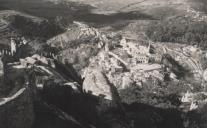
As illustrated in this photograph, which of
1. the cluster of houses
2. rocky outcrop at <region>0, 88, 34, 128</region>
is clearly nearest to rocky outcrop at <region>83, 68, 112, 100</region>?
the cluster of houses

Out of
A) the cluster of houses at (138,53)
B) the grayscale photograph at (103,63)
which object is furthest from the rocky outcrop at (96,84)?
the cluster of houses at (138,53)

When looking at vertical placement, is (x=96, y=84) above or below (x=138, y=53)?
below

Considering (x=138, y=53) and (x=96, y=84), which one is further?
(x=138, y=53)

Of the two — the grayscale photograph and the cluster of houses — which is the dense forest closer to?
the grayscale photograph

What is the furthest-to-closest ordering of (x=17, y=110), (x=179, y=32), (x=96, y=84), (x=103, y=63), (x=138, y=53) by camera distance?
(x=179, y=32), (x=138, y=53), (x=103, y=63), (x=96, y=84), (x=17, y=110)

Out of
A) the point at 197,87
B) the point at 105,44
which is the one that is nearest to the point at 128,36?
the point at 105,44

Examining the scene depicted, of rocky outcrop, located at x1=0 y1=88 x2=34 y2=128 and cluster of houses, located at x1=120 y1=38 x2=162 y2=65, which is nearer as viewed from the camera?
rocky outcrop, located at x1=0 y1=88 x2=34 y2=128

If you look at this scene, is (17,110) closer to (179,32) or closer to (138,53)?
(138,53)

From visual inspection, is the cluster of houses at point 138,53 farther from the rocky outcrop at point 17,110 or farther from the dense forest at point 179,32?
the rocky outcrop at point 17,110

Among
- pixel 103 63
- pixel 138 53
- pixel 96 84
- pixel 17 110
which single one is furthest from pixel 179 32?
pixel 17 110
